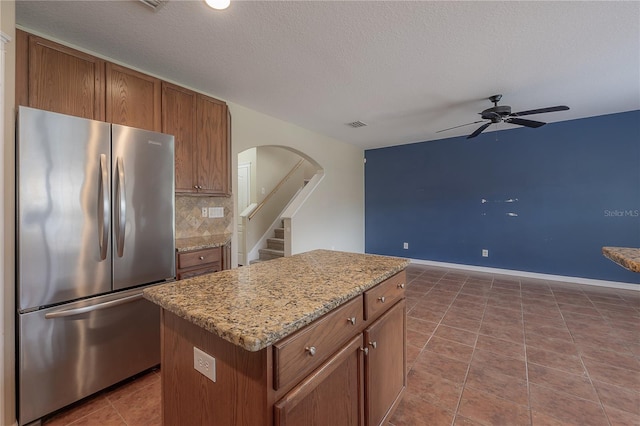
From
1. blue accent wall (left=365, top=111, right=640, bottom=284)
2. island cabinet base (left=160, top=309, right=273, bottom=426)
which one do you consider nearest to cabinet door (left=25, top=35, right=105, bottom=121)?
island cabinet base (left=160, top=309, right=273, bottom=426)

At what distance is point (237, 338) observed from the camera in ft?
2.43

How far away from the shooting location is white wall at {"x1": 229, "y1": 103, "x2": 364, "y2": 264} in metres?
3.58

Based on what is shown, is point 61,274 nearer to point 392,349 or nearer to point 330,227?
point 392,349

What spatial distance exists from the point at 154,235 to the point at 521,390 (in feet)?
9.27

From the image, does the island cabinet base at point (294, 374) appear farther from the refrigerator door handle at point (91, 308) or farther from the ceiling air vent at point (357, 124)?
the ceiling air vent at point (357, 124)

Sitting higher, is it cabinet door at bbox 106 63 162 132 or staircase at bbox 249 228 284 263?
cabinet door at bbox 106 63 162 132

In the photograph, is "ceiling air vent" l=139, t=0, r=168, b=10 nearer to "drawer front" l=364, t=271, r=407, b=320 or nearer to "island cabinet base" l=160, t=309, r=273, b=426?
"island cabinet base" l=160, t=309, r=273, b=426

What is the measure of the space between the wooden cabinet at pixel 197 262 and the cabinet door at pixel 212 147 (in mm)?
638

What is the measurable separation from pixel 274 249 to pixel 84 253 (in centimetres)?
384

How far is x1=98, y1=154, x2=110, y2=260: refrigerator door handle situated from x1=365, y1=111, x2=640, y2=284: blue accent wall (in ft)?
16.4

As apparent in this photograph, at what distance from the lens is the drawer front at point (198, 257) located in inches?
90.5

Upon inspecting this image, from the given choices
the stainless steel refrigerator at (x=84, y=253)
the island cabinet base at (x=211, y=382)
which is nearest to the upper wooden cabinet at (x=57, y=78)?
the stainless steel refrigerator at (x=84, y=253)

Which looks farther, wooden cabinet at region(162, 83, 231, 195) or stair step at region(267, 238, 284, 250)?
stair step at region(267, 238, 284, 250)

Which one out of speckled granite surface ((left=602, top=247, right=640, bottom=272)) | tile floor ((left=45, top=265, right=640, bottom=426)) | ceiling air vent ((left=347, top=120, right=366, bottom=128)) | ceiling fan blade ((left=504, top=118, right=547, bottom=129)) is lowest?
tile floor ((left=45, top=265, right=640, bottom=426))
